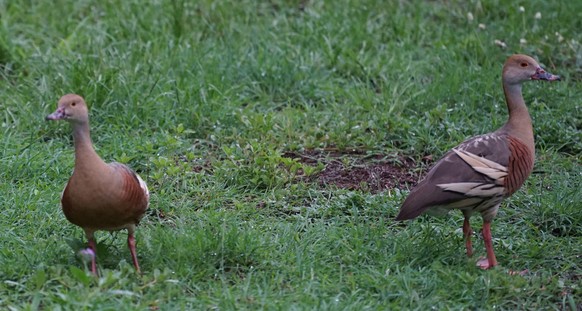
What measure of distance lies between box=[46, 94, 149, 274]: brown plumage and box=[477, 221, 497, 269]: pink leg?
1.79 metres

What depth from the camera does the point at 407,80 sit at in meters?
7.26

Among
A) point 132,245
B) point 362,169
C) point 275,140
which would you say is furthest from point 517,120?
point 132,245

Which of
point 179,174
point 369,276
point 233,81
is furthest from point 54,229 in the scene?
point 233,81

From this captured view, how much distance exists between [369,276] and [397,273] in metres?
0.16

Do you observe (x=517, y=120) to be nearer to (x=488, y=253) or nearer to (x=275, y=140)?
(x=488, y=253)

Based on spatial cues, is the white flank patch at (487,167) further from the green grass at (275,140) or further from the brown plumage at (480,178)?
the green grass at (275,140)

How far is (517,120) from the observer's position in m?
5.13

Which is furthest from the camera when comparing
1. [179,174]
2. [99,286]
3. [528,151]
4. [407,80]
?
[407,80]

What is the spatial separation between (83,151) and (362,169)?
93.3 inches

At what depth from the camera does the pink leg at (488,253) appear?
480cm

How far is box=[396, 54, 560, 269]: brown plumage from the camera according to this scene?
466 centimetres

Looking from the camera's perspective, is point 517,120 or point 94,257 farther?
point 517,120

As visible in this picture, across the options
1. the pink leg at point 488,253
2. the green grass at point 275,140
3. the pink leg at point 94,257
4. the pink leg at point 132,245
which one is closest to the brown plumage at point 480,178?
the pink leg at point 488,253

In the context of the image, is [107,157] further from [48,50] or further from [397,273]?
[397,273]
